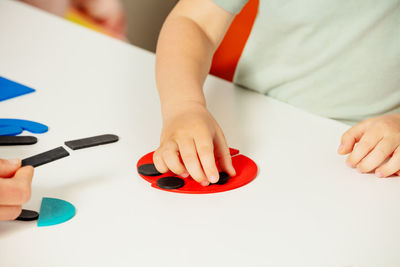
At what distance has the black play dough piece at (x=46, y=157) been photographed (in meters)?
0.61

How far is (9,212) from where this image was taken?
490 millimetres

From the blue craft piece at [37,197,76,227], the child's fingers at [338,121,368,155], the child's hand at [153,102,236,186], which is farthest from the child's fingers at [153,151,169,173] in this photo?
the child's fingers at [338,121,368,155]

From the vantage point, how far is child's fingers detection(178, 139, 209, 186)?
59 cm

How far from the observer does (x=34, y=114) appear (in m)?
0.74

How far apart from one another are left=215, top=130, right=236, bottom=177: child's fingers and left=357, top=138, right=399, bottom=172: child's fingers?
17 centimetres

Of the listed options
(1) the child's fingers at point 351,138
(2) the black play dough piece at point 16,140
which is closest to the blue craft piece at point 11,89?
(2) the black play dough piece at point 16,140

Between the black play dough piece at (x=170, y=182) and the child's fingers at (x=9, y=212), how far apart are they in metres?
0.16

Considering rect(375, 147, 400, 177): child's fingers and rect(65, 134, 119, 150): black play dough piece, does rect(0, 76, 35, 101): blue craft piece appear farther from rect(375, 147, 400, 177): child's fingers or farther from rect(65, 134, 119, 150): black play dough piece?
rect(375, 147, 400, 177): child's fingers

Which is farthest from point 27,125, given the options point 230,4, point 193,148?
point 230,4

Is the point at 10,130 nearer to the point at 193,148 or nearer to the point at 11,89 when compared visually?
the point at 11,89

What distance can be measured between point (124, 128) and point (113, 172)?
120 mm

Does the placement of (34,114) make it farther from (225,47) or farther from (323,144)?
(225,47)

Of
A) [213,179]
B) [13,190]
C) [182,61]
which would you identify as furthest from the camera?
[182,61]

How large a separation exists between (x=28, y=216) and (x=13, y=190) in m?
0.04
